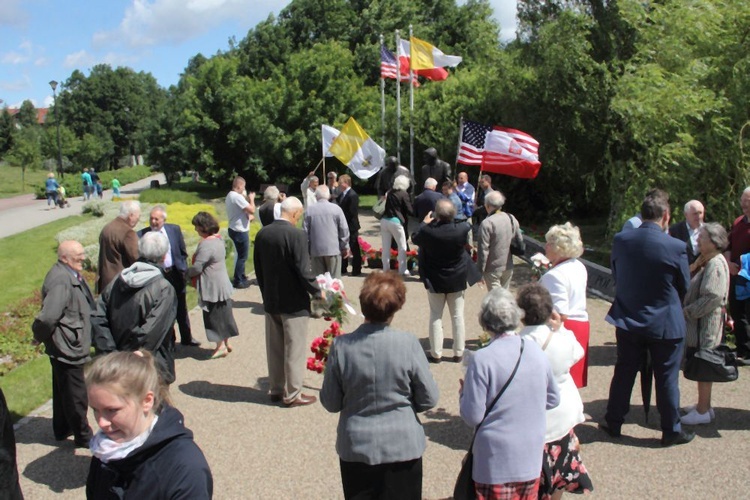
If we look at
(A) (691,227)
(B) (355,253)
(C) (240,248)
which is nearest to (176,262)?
(C) (240,248)

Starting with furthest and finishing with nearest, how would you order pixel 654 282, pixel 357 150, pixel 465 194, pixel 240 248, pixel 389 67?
→ pixel 389 67
pixel 357 150
pixel 465 194
pixel 240 248
pixel 654 282

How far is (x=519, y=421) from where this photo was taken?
3539mm

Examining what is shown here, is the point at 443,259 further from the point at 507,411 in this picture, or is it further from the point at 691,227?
the point at 507,411

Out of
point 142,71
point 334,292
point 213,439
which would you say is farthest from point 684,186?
point 142,71

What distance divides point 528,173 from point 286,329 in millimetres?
6923

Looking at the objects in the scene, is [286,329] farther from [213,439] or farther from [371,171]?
[371,171]

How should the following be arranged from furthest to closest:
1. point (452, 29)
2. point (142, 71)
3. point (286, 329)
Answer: point (142, 71)
point (452, 29)
point (286, 329)

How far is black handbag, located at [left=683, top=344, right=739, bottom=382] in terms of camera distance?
562cm

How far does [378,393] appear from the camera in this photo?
3.59 metres

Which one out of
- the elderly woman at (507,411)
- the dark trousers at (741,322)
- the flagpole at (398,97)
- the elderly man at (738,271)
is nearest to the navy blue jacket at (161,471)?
the elderly woman at (507,411)

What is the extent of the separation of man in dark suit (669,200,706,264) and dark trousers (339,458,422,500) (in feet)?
17.4

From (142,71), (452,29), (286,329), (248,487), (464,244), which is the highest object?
(142,71)

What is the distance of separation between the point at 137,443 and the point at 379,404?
4.86 feet

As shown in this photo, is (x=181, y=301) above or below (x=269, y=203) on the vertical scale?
below
